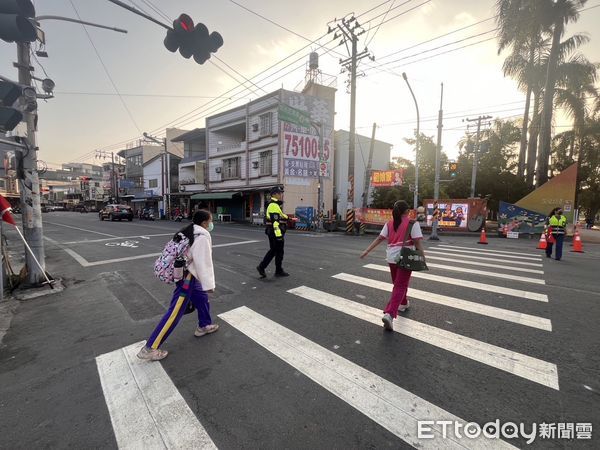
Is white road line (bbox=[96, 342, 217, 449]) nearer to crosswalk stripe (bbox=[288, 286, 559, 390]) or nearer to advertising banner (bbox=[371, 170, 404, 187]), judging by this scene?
crosswalk stripe (bbox=[288, 286, 559, 390])

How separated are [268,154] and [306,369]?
24598 mm

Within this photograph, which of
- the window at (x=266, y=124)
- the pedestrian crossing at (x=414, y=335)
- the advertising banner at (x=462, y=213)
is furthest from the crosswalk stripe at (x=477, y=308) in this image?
the window at (x=266, y=124)

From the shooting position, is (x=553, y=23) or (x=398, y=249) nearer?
(x=398, y=249)

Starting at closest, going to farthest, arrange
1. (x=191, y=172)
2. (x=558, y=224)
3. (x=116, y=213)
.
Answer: (x=558, y=224) → (x=116, y=213) → (x=191, y=172)

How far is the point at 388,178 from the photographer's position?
28953mm

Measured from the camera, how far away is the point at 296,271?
24.0 feet

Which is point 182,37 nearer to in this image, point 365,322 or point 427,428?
point 365,322

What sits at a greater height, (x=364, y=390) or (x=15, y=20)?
(x=15, y=20)

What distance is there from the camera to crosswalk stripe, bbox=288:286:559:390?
9.53 ft

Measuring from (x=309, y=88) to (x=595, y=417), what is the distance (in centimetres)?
3066

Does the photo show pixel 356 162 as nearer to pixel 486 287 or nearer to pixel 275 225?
pixel 275 225

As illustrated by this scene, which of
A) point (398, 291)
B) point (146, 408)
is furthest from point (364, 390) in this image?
point (146, 408)

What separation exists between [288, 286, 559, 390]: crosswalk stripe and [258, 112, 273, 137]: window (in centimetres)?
2346

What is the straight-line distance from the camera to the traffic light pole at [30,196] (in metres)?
5.97
